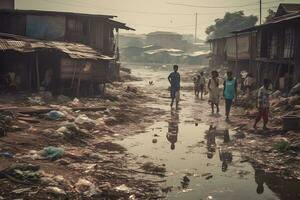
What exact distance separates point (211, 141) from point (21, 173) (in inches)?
228

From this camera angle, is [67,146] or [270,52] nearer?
[67,146]

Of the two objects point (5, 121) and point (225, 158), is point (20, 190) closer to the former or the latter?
point (5, 121)

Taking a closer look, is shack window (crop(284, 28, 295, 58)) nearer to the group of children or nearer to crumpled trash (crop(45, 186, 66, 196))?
the group of children

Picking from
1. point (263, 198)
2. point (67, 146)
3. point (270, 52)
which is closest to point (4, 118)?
point (67, 146)

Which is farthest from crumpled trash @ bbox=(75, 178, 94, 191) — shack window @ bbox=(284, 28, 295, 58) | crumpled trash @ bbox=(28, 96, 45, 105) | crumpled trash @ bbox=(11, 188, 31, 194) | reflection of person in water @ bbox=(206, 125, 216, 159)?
shack window @ bbox=(284, 28, 295, 58)

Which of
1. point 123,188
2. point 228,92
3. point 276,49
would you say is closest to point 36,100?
point 228,92

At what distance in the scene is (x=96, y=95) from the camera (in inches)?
741

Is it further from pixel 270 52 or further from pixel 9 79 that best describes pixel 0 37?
pixel 270 52

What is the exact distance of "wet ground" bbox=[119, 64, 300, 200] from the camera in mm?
6352

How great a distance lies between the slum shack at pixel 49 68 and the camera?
56.8ft

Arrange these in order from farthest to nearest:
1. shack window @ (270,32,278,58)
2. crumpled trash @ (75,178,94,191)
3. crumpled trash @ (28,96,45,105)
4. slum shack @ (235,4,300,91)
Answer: shack window @ (270,32,278,58)
slum shack @ (235,4,300,91)
crumpled trash @ (28,96,45,105)
crumpled trash @ (75,178,94,191)

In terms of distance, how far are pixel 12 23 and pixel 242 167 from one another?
57.5 feet

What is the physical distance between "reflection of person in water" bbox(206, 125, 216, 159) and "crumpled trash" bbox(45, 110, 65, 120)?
4.36 m

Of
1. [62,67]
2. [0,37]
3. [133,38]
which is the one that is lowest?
[62,67]
